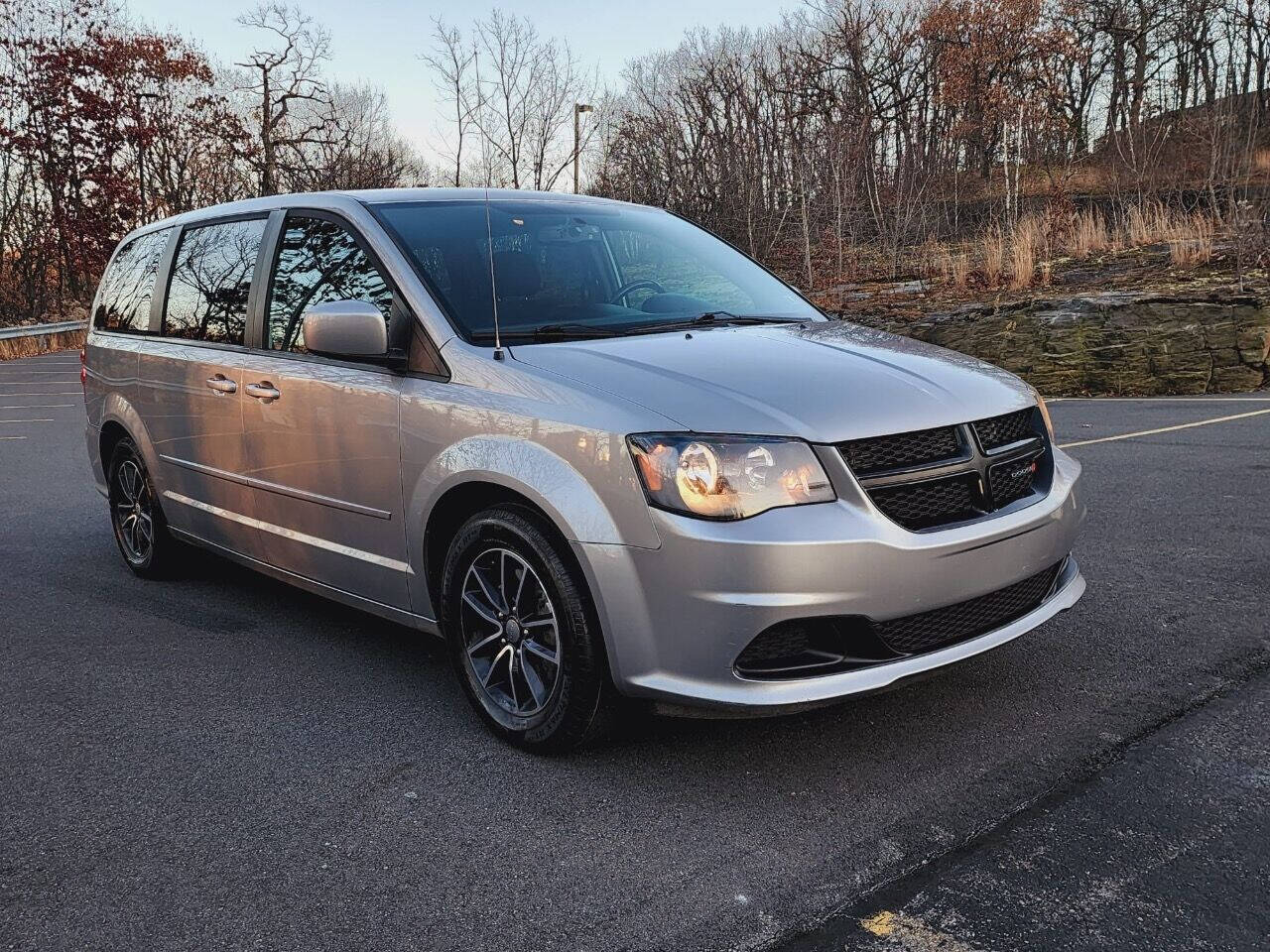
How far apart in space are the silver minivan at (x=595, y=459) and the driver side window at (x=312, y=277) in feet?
0.04

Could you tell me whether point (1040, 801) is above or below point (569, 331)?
below

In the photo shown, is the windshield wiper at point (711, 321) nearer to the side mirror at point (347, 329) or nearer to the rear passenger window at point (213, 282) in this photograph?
the side mirror at point (347, 329)

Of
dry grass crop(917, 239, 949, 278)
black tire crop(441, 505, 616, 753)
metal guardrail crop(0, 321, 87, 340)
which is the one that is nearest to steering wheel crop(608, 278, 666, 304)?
black tire crop(441, 505, 616, 753)

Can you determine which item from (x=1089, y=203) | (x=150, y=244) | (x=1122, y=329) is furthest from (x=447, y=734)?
(x=1089, y=203)

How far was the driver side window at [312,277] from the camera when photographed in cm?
404

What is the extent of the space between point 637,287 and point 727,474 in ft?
5.21

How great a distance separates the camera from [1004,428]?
338 cm

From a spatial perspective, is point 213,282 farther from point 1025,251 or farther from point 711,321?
point 1025,251

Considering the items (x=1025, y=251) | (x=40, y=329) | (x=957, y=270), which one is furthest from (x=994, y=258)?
(x=40, y=329)

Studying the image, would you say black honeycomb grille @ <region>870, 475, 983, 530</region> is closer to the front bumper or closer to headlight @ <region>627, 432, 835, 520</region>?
the front bumper

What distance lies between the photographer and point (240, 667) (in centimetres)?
429

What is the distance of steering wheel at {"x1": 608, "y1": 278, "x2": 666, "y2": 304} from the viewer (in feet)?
13.8

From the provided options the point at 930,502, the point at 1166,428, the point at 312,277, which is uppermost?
the point at 312,277

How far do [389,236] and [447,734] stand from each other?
1777 millimetres
